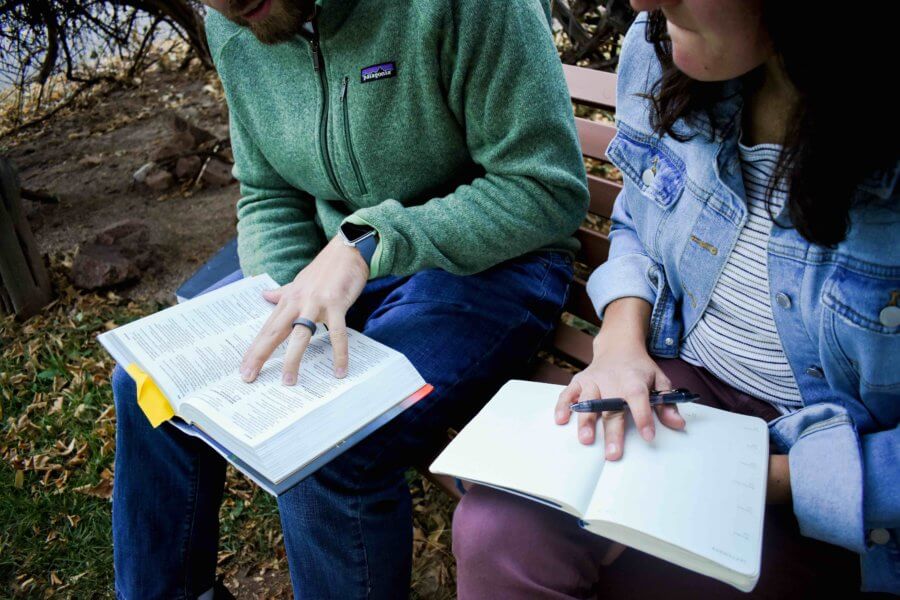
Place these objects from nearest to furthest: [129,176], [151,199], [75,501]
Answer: [75,501] → [151,199] → [129,176]

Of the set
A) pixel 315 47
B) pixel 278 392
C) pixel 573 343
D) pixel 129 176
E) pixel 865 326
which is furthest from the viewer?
pixel 129 176

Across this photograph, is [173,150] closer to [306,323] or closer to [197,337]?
[197,337]

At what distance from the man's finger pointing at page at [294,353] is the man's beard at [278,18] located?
75 cm

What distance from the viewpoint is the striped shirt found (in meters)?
1.35

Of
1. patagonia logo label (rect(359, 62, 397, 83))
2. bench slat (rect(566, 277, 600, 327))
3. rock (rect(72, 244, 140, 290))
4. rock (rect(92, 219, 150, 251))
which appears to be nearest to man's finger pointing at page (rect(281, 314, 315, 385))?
patagonia logo label (rect(359, 62, 397, 83))

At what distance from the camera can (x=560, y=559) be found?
122 centimetres

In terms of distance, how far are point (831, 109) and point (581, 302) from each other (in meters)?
1.14

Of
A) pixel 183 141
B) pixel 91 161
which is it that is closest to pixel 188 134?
pixel 183 141

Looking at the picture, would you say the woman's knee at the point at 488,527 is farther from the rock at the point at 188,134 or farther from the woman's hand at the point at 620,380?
the rock at the point at 188,134

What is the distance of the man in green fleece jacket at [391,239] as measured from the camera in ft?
5.18

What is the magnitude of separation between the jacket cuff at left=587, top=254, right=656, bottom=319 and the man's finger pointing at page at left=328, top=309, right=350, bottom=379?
1.94ft

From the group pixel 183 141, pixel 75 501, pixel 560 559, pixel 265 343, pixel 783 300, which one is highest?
pixel 783 300

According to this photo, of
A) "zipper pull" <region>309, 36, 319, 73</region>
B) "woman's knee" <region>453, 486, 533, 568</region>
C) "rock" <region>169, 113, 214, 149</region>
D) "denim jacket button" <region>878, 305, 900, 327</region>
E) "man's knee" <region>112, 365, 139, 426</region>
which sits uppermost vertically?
"zipper pull" <region>309, 36, 319, 73</region>

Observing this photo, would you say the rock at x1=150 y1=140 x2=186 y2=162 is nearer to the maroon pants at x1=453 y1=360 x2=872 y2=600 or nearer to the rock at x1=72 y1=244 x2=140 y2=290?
the rock at x1=72 y1=244 x2=140 y2=290
